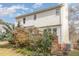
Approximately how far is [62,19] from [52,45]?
1.44 feet

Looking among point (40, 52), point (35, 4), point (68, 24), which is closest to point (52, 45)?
point (40, 52)

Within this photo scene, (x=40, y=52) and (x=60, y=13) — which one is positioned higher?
(x=60, y=13)

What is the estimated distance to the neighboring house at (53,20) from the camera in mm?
3088

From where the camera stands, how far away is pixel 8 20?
310 cm

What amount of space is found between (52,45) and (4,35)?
77 centimetres

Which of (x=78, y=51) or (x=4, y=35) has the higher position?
(x=4, y=35)

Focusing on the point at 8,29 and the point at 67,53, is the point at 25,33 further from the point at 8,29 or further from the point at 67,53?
the point at 67,53

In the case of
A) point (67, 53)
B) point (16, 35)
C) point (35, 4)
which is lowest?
point (67, 53)

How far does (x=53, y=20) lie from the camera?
312 cm

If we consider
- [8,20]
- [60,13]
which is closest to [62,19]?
[60,13]

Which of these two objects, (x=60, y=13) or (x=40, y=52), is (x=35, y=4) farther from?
(x=40, y=52)

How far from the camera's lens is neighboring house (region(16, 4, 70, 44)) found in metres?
3.09

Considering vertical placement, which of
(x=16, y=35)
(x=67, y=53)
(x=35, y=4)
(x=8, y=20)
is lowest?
(x=67, y=53)

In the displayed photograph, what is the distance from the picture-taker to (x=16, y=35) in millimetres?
3133
